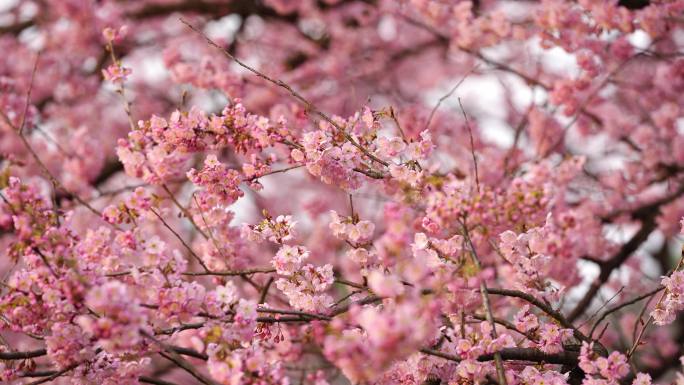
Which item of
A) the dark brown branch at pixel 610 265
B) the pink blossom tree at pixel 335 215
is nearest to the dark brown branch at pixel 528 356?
the pink blossom tree at pixel 335 215

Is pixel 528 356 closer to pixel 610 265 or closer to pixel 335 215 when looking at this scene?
pixel 335 215

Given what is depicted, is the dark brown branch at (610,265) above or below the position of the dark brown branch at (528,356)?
above

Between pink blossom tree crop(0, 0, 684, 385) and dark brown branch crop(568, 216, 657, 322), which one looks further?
dark brown branch crop(568, 216, 657, 322)

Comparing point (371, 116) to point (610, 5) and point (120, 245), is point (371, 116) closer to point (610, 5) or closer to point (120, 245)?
point (120, 245)

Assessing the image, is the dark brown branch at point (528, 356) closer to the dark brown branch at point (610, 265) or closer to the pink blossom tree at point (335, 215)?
the pink blossom tree at point (335, 215)

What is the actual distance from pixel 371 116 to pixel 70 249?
1317mm

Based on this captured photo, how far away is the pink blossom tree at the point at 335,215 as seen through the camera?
2225mm

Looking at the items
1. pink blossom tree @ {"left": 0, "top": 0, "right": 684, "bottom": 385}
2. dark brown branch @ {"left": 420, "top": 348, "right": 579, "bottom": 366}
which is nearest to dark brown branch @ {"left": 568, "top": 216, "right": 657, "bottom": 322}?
pink blossom tree @ {"left": 0, "top": 0, "right": 684, "bottom": 385}

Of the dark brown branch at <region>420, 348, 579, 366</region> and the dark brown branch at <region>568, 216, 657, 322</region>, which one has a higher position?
the dark brown branch at <region>568, 216, 657, 322</region>

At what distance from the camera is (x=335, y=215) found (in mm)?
2678

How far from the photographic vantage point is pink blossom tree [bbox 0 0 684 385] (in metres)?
2.22

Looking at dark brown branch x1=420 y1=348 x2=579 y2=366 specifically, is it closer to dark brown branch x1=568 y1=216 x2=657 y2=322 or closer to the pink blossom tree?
the pink blossom tree

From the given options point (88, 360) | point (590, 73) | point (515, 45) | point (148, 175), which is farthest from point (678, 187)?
point (515, 45)

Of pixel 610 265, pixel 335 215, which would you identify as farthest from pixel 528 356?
pixel 610 265
